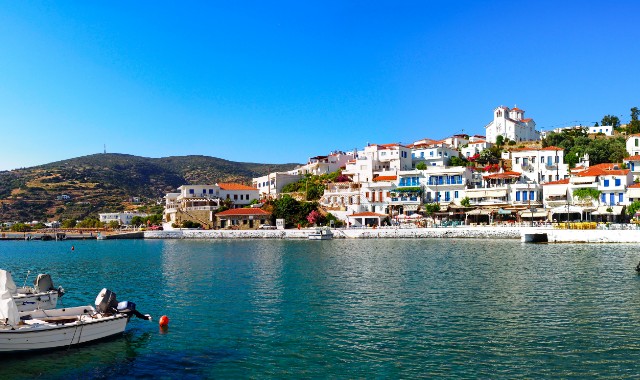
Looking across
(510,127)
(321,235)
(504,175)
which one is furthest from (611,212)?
(510,127)

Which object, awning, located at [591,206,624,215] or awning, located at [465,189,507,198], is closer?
awning, located at [591,206,624,215]

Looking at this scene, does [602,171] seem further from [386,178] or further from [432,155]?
[386,178]

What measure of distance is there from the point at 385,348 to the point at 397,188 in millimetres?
64531

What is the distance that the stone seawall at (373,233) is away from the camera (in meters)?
62.9

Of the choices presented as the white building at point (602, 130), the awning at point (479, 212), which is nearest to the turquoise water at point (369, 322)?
the awning at point (479, 212)

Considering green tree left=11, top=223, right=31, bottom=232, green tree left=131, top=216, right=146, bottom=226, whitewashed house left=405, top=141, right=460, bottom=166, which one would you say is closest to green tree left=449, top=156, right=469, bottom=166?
whitewashed house left=405, top=141, right=460, bottom=166

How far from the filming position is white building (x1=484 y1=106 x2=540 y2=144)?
10388 cm

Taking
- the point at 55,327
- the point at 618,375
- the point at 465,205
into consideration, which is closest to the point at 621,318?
the point at 618,375

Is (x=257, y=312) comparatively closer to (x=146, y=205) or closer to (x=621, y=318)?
(x=621, y=318)

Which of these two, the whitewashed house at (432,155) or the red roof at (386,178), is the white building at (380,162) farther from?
the red roof at (386,178)

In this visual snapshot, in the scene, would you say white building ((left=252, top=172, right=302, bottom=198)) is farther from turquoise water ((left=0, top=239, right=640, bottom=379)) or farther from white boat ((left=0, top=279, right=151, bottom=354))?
white boat ((left=0, top=279, right=151, bottom=354))

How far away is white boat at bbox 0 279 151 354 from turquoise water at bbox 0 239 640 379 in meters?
0.40

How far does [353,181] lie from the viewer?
293ft

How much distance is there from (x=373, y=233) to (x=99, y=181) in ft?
357
